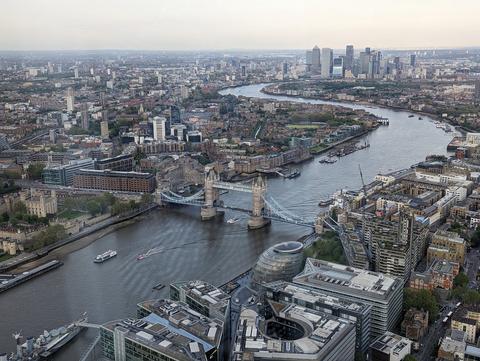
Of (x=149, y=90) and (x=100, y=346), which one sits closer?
(x=100, y=346)

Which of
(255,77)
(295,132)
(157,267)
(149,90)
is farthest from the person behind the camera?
(255,77)

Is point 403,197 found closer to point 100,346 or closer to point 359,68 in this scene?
point 100,346

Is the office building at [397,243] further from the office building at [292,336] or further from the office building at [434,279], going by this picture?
the office building at [292,336]

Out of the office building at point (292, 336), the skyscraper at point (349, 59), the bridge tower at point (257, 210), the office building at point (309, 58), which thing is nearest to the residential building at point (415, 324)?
the office building at point (292, 336)

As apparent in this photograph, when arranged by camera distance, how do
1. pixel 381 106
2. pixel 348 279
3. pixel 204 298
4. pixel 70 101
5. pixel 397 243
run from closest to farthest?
pixel 204 298
pixel 348 279
pixel 397 243
pixel 70 101
pixel 381 106

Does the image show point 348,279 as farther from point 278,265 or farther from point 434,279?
point 434,279

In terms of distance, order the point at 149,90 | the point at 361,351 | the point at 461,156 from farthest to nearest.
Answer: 1. the point at 149,90
2. the point at 461,156
3. the point at 361,351

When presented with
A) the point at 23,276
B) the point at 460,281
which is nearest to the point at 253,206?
the point at 460,281

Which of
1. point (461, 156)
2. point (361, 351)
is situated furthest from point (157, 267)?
point (461, 156)

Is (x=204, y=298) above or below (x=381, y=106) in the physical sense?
above
